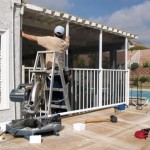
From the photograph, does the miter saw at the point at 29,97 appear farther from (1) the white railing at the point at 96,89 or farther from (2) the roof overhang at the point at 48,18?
(2) the roof overhang at the point at 48,18

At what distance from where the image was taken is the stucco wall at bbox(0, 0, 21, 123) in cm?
500

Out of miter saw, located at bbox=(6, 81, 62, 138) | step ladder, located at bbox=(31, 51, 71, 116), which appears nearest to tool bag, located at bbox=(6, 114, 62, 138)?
miter saw, located at bbox=(6, 81, 62, 138)

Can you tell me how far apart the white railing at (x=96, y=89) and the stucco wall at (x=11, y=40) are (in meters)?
0.60

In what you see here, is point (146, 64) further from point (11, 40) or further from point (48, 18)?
point (11, 40)

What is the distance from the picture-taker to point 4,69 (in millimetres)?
5078

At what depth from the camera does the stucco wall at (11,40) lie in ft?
16.4

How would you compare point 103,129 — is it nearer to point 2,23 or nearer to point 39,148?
point 39,148


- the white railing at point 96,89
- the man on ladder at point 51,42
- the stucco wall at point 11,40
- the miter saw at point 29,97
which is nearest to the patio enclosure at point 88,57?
the white railing at point 96,89

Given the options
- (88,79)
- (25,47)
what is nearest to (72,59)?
(25,47)

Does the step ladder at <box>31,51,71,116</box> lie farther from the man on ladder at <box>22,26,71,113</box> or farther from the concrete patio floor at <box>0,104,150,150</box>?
the concrete patio floor at <box>0,104,150,150</box>

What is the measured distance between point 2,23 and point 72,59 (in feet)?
16.0

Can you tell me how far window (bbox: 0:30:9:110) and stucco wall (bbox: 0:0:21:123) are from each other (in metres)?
0.06

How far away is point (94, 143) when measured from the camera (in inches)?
166

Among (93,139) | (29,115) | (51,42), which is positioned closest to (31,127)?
(29,115)
